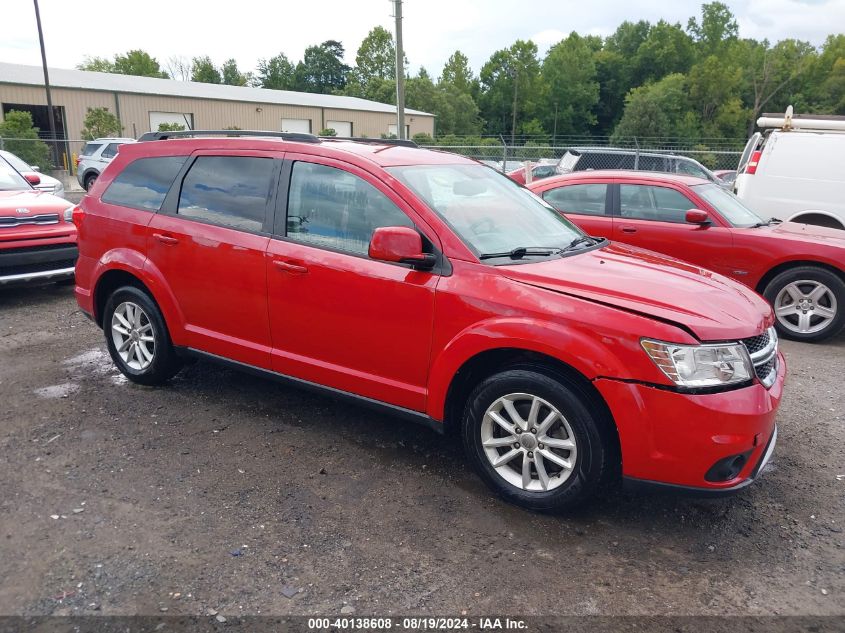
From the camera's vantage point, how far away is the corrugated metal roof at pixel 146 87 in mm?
33406

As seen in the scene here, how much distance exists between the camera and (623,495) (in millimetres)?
3645

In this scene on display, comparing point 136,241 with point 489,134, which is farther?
point 489,134

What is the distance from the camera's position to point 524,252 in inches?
143

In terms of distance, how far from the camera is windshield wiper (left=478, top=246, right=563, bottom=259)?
3.52 metres

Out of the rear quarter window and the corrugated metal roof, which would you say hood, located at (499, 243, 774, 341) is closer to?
the rear quarter window

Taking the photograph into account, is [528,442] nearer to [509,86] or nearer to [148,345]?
[148,345]

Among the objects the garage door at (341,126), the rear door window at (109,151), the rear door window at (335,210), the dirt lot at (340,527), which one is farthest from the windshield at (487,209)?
the garage door at (341,126)

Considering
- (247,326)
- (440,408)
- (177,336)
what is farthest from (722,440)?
(177,336)

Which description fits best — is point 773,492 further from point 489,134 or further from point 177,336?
point 489,134

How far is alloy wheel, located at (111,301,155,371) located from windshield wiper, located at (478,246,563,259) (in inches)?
107

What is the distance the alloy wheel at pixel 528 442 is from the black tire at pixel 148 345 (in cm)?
260

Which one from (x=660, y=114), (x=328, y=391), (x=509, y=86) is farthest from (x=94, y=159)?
(x=509, y=86)

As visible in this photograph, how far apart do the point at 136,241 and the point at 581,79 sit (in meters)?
89.6

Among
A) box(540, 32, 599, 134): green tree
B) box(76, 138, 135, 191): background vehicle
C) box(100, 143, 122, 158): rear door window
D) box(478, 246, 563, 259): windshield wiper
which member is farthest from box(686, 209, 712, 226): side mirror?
box(540, 32, 599, 134): green tree
